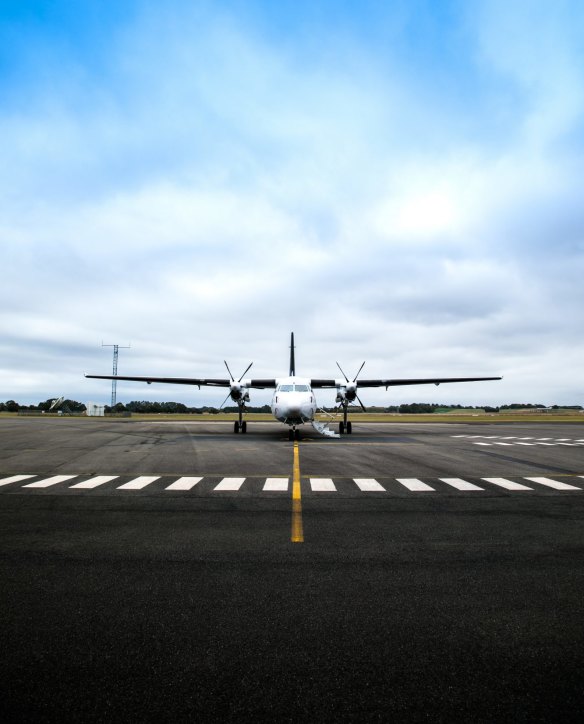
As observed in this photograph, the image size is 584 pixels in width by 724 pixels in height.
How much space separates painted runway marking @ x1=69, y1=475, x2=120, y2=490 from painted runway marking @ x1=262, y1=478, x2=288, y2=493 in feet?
12.3

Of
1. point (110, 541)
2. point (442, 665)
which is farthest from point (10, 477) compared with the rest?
point (442, 665)

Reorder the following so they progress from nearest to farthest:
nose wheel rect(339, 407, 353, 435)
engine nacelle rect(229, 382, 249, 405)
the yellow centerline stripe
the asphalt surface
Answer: the asphalt surface, the yellow centerline stripe, engine nacelle rect(229, 382, 249, 405), nose wheel rect(339, 407, 353, 435)

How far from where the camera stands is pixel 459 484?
1057cm

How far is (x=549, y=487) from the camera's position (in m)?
10.3

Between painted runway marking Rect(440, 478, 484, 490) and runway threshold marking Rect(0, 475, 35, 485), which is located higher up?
runway threshold marking Rect(0, 475, 35, 485)

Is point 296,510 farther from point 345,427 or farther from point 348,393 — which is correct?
point 345,427

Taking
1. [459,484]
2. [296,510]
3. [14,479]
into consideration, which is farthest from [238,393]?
[296,510]

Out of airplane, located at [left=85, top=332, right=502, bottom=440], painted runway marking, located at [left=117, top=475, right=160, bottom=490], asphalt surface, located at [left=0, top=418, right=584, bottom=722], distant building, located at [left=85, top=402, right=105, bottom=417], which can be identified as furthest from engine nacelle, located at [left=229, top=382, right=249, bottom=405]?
distant building, located at [left=85, top=402, right=105, bottom=417]

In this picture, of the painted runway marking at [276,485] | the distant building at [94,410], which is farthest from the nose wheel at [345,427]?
the distant building at [94,410]

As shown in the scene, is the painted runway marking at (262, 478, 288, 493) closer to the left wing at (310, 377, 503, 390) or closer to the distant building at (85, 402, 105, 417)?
the left wing at (310, 377, 503, 390)

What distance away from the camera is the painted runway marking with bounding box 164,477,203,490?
9812 mm

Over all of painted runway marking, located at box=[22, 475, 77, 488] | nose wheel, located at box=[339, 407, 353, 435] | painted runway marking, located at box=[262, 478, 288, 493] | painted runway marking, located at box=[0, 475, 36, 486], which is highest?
nose wheel, located at box=[339, 407, 353, 435]

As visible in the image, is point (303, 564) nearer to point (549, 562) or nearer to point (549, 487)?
point (549, 562)

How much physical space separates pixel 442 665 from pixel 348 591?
4.43ft
